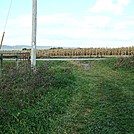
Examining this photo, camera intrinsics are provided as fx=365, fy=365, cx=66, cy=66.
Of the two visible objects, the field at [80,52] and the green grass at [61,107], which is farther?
the field at [80,52]

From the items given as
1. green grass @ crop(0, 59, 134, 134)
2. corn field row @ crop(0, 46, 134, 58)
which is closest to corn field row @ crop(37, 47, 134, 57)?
corn field row @ crop(0, 46, 134, 58)

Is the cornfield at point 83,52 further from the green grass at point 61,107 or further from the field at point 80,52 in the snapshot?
the green grass at point 61,107

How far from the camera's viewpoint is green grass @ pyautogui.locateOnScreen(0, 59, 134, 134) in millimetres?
6891

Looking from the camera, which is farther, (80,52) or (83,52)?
(80,52)

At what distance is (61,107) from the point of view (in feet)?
28.8

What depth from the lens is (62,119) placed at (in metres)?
7.65

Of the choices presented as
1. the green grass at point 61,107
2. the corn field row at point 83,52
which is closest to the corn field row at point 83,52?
the corn field row at point 83,52

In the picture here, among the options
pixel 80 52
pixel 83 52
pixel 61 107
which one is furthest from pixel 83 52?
pixel 61 107

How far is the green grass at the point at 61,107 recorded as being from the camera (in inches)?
271

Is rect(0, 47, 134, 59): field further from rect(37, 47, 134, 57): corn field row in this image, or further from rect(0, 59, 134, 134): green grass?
rect(0, 59, 134, 134): green grass

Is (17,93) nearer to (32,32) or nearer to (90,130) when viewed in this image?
(90,130)

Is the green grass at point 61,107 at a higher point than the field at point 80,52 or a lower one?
lower

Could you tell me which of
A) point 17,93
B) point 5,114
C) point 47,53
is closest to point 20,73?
point 17,93

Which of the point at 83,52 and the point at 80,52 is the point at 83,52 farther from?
the point at 80,52
